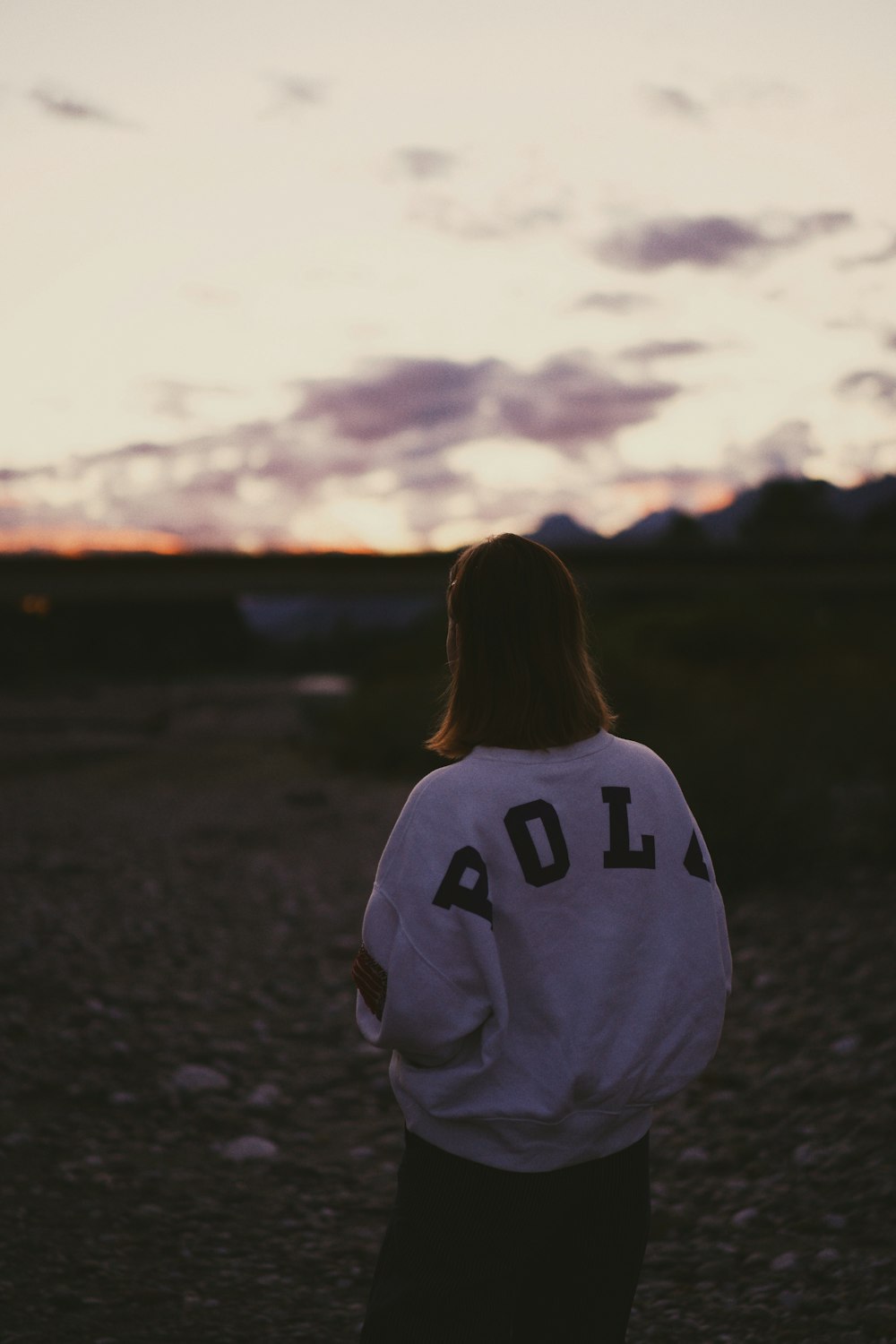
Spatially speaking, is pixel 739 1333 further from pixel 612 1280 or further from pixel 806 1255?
pixel 612 1280

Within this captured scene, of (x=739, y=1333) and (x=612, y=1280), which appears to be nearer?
(x=612, y=1280)

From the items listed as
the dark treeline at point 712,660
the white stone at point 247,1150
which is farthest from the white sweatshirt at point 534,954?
the white stone at point 247,1150

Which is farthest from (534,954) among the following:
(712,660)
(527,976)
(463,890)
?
(712,660)

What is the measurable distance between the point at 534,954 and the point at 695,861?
389mm

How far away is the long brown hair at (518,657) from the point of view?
212cm

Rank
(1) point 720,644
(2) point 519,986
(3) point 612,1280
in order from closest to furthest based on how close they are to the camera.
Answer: (2) point 519,986 < (3) point 612,1280 < (1) point 720,644

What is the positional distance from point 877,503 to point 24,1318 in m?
91.2

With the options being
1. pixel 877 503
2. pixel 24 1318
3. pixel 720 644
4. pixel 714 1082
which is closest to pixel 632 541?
pixel 720 644

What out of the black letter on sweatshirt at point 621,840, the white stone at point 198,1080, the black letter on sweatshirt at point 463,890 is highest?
the black letter on sweatshirt at point 621,840

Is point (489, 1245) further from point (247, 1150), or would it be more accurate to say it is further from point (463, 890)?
point (247, 1150)

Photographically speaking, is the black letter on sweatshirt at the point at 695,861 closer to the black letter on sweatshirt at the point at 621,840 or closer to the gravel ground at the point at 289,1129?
the black letter on sweatshirt at the point at 621,840

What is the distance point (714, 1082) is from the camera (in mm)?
5508

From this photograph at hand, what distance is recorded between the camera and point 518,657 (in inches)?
85.5

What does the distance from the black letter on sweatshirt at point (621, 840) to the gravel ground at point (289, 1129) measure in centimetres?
208
